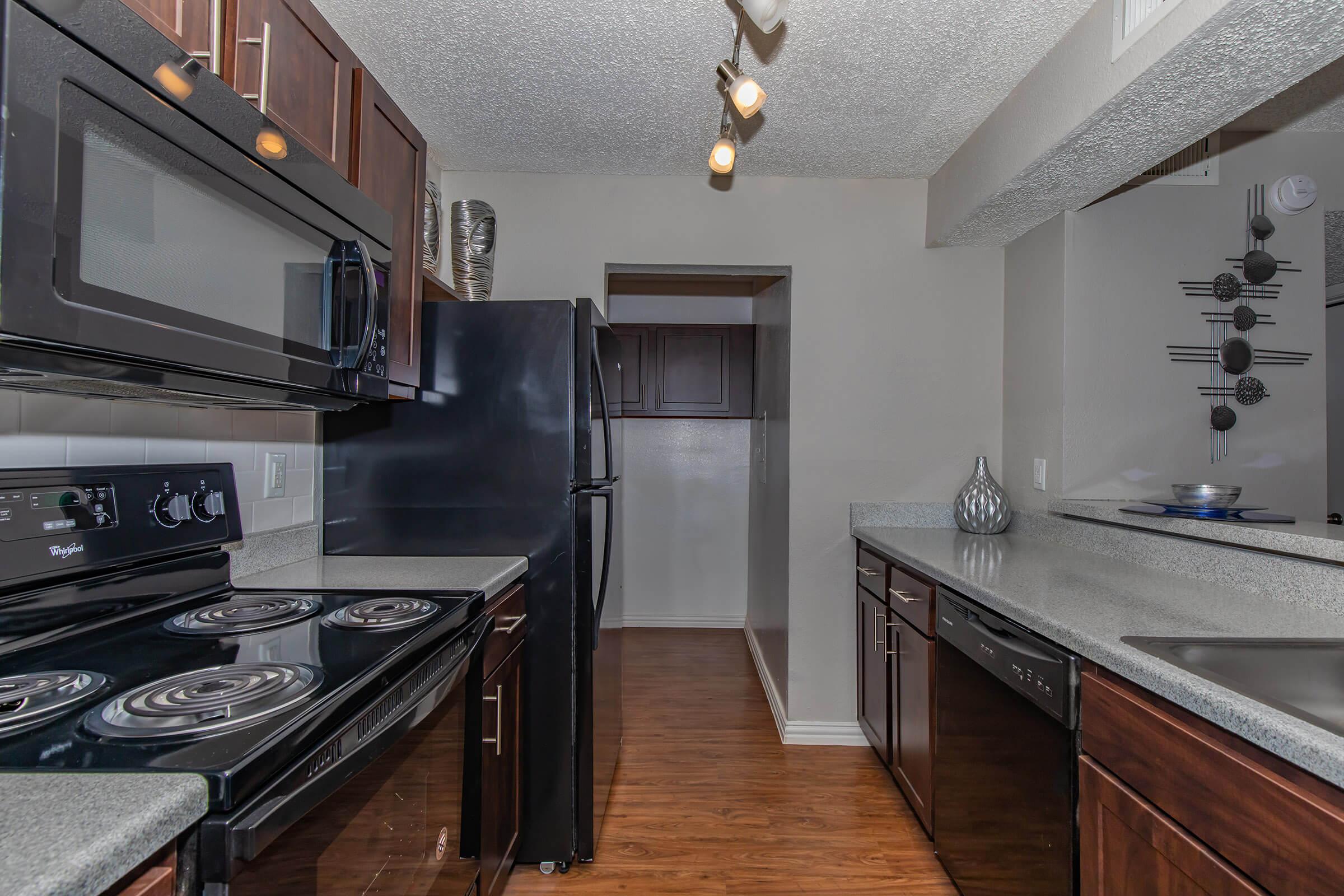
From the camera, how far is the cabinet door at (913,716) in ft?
6.61

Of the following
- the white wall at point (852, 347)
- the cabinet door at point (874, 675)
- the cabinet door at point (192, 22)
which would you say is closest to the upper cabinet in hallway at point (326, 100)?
the cabinet door at point (192, 22)

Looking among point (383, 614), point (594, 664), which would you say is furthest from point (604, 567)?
point (383, 614)

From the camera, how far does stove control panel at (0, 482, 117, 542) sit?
1035 mm

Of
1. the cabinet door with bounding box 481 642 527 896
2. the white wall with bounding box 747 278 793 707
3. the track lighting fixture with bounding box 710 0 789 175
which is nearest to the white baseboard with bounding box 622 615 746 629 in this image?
the white wall with bounding box 747 278 793 707

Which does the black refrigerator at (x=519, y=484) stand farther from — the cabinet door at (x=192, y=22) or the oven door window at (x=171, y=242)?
the cabinet door at (x=192, y=22)

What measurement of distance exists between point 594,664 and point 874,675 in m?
1.14

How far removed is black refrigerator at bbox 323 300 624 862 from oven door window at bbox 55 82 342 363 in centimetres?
78

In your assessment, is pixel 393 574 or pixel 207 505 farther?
pixel 393 574

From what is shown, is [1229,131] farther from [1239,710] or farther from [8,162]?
[8,162]

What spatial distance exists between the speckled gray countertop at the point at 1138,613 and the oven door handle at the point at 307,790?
3.75 feet

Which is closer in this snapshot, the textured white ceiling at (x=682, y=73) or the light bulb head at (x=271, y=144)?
the light bulb head at (x=271, y=144)

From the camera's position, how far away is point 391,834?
1076 mm

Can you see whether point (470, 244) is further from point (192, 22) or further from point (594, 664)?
point (594, 664)

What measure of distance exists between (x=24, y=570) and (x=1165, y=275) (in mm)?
3189
